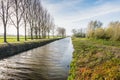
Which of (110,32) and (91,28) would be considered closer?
(110,32)

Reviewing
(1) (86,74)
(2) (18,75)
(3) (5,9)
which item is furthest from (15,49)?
(1) (86,74)

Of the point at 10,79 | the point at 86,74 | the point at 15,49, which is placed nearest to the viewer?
the point at 86,74

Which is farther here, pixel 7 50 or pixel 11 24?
pixel 11 24

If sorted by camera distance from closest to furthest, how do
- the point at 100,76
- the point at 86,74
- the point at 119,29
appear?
the point at 100,76, the point at 86,74, the point at 119,29

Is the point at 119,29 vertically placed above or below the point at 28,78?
above

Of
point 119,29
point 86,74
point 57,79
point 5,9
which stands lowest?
point 57,79

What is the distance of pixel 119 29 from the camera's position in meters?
52.1

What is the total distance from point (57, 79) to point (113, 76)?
5.91m

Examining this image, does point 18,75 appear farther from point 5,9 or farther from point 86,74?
point 5,9

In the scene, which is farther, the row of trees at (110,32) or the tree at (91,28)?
the tree at (91,28)

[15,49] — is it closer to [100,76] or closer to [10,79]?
[10,79]

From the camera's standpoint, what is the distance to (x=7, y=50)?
28578mm

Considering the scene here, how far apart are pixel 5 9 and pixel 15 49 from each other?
13.6 m

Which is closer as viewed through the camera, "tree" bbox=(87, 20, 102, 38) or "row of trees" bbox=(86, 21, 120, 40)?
"row of trees" bbox=(86, 21, 120, 40)
